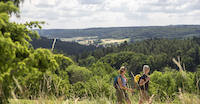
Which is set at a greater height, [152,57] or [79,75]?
[79,75]

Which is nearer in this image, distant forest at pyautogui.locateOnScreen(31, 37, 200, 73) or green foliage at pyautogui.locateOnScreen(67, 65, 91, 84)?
green foliage at pyautogui.locateOnScreen(67, 65, 91, 84)

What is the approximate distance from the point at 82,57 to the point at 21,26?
399 ft

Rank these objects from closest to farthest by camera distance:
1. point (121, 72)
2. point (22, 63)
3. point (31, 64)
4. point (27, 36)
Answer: point (22, 63), point (31, 64), point (27, 36), point (121, 72)

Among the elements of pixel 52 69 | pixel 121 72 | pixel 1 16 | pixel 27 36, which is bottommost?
pixel 121 72

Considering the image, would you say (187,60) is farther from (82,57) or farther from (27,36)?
(27,36)

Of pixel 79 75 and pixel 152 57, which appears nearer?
pixel 79 75

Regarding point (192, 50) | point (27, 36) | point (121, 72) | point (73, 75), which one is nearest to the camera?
point (27, 36)

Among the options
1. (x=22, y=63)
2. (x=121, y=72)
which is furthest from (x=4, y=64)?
(x=121, y=72)

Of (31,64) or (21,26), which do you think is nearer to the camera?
(31,64)

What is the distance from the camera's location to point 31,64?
385cm

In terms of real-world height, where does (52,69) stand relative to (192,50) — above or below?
above

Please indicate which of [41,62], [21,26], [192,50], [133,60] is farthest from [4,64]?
[192,50]

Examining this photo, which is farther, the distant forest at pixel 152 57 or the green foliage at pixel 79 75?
the distant forest at pixel 152 57

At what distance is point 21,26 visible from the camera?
176 inches
